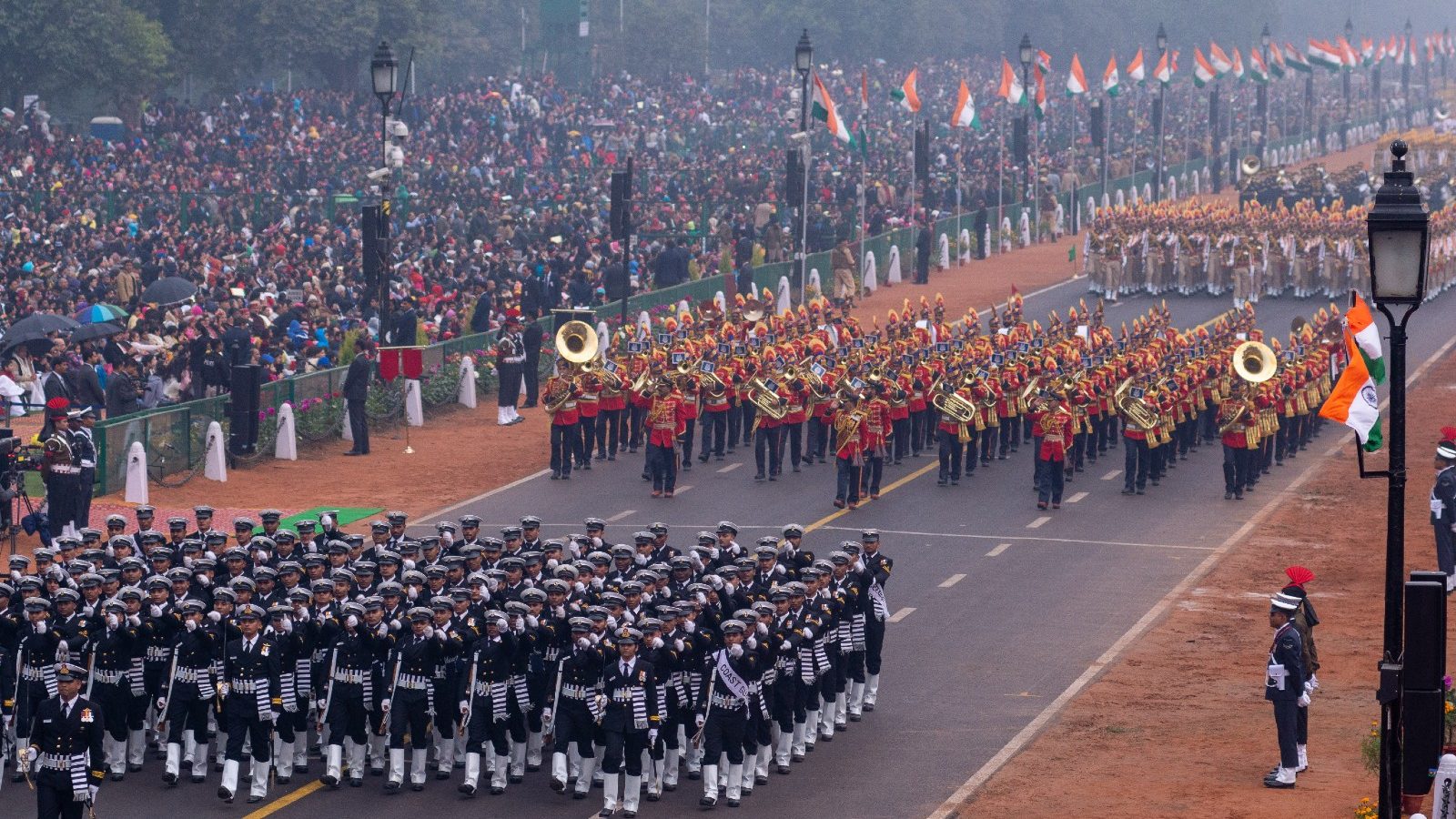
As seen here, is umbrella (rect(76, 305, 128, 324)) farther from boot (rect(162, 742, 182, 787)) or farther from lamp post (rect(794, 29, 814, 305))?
boot (rect(162, 742, 182, 787))

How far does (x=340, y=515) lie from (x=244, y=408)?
3.68m

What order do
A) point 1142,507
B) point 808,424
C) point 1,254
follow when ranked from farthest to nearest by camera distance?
point 1,254 → point 808,424 → point 1142,507

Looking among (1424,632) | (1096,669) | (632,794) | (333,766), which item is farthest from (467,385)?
(1424,632)

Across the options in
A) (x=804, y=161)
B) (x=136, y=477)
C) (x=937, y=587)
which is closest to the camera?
(x=937, y=587)

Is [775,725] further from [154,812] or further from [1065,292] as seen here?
[1065,292]

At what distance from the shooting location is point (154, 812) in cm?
1838

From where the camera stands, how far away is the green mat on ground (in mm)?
29331

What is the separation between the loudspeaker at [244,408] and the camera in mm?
32188

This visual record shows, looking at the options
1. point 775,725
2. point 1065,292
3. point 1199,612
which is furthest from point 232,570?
point 1065,292

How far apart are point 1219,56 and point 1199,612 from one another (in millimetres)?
56682

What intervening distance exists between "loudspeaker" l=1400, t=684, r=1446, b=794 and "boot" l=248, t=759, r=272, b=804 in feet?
32.7

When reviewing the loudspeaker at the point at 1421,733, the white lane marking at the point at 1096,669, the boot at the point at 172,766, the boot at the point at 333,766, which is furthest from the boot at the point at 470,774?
the loudspeaker at the point at 1421,733

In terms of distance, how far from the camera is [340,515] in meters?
30.0

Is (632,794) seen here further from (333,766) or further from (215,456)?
(215,456)
